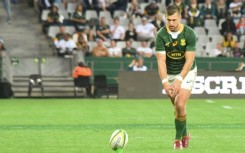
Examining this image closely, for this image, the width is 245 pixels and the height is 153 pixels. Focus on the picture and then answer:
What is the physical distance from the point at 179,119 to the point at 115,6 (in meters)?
24.3

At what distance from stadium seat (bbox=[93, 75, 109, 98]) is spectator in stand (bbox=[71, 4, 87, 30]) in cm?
313

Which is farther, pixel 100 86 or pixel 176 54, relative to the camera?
pixel 100 86

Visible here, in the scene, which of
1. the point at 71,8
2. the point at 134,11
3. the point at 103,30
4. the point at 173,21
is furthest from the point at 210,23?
the point at 173,21

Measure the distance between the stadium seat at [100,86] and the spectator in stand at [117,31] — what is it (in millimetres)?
2663

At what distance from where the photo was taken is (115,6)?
38219 mm

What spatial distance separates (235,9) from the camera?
38.2 metres

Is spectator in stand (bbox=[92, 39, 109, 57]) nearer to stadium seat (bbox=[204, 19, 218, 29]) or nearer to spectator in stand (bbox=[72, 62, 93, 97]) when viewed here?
spectator in stand (bbox=[72, 62, 93, 97])

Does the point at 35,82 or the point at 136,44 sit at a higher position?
the point at 136,44

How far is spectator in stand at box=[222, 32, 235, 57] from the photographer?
35922 mm

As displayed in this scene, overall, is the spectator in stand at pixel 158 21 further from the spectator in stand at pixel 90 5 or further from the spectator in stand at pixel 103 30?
the spectator in stand at pixel 90 5

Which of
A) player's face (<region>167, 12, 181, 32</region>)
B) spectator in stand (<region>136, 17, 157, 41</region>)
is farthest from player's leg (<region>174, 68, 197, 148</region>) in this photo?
spectator in stand (<region>136, 17, 157, 41</region>)

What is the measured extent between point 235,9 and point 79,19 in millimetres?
7045

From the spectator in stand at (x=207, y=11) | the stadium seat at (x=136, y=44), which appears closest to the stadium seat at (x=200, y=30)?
the spectator in stand at (x=207, y=11)

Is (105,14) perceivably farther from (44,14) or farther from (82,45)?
(82,45)
